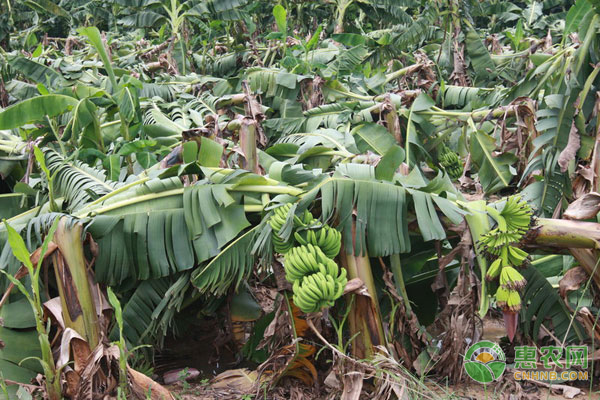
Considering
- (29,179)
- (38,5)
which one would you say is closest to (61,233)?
(29,179)

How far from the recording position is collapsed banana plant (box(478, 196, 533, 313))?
216 cm

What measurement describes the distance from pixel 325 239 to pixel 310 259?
12cm

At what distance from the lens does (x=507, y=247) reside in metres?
2.24

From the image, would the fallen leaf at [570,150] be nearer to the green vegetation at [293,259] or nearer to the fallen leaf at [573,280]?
the green vegetation at [293,259]

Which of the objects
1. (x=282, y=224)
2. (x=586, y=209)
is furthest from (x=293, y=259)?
(x=586, y=209)

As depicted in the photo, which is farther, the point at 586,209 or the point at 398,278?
the point at 398,278

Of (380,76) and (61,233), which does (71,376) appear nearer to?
(61,233)

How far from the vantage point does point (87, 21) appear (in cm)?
1633

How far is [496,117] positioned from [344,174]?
2.08 meters

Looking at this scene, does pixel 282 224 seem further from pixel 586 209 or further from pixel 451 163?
pixel 451 163

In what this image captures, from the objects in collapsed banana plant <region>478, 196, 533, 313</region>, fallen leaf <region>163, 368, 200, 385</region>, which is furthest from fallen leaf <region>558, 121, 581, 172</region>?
fallen leaf <region>163, 368, 200, 385</region>

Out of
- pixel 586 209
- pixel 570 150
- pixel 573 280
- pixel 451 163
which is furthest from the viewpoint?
pixel 451 163

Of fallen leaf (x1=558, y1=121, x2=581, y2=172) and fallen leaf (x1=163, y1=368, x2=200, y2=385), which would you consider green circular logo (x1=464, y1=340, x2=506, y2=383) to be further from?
fallen leaf (x1=163, y1=368, x2=200, y2=385)

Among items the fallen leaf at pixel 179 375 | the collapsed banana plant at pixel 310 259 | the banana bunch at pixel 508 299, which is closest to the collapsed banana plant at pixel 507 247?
the banana bunch at pixel 508 299
